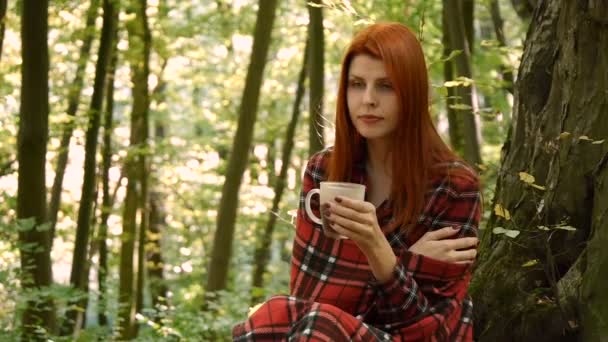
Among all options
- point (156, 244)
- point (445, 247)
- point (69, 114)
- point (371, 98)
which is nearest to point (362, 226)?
point (445, 247)

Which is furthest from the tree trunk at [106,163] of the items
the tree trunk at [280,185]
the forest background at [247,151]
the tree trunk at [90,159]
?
the tree trunk at [280,185]

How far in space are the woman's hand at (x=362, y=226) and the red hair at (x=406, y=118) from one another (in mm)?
314

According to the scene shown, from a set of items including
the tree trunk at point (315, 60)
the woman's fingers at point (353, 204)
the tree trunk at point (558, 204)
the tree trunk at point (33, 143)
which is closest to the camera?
the woman's fingers at point (353, 204)

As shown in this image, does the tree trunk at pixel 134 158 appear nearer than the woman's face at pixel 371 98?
No

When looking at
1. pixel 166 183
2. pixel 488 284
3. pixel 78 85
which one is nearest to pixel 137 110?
pixel 78 85

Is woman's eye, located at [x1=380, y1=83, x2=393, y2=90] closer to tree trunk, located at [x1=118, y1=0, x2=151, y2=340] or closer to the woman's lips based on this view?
the woman's lips

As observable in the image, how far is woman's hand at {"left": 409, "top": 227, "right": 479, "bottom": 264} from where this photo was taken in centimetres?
331

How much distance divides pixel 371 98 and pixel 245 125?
5254mm

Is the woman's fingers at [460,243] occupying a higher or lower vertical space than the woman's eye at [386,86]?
lower

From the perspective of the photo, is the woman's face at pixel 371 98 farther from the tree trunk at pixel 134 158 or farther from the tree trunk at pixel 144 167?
the tree trunk at pixel 144 167

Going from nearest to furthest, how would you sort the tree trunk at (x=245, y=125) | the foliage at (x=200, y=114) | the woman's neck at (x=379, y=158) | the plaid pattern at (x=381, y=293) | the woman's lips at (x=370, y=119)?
the plaid pattern at (x=381, y=293)
the woman's lips at (x=370, y=119)
the woman's neck at (x=379, y=158)
the tree trunk at (x=245, y=125)
the foliage at (x=200, y=114)

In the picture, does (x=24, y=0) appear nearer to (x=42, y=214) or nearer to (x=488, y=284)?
(x=42, y=214)

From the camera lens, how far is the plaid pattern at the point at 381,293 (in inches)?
125

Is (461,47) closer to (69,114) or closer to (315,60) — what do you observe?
(315,60)
